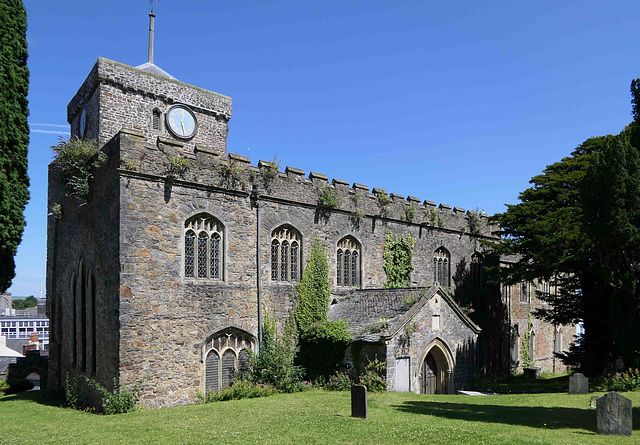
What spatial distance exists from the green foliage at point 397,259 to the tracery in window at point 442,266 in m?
2.20

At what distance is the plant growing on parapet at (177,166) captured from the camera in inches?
650

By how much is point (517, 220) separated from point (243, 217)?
13987 mm

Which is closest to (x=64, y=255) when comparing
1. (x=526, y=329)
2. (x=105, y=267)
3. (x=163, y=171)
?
(x=105, y=267)

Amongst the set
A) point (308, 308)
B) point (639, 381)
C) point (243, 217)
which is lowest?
point (639, 381)

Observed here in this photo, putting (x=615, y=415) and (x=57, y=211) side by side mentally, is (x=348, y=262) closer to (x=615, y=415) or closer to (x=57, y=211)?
(x=57, y=211)

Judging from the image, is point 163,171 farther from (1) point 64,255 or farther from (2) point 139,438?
(2) point 139,438

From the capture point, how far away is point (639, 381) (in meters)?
17.9

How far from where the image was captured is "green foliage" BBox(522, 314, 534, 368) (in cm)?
3048

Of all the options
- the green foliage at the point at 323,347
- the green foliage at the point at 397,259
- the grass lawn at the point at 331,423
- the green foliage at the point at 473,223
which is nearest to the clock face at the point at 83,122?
the grass lawn at the point at 331,423

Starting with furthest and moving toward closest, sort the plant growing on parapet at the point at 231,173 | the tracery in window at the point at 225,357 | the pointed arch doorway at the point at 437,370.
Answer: the pointed arch doorway at the point at 437,370 < the plant growing on parapet at the point at 231,173 < the tracery in window at the point at 225,357

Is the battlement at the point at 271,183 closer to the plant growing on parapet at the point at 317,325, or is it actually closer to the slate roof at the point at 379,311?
the plant growing on parapet at the point at 317,325

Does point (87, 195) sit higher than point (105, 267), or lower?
higher

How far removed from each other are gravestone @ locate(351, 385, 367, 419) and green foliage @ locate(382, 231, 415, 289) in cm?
1091

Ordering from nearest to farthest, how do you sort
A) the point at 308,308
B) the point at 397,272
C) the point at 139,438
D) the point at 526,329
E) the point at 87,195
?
1. the point at 139,438
2. the point at 87,195
3. the point at 308,308
4. the point at 397,272
5. the point at 526,329
